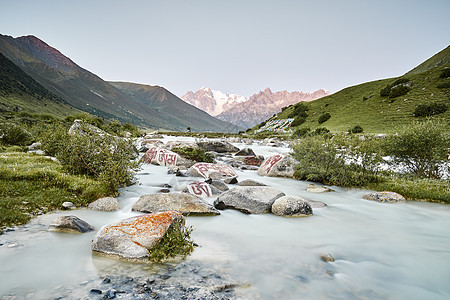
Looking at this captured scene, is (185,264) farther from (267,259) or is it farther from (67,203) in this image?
(67,203)

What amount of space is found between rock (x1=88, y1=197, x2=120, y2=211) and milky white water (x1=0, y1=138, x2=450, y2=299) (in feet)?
0.98

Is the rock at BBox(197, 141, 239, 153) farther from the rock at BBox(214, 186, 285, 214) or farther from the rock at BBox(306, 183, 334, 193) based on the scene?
the rock at BBox(214, 186, 285, 214)

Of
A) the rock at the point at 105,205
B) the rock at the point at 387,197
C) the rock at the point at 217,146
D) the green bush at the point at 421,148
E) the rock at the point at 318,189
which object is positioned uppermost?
the green bush at the point at 421,148

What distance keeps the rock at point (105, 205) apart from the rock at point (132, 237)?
3349 millimetres

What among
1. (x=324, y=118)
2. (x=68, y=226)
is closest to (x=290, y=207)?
(x=68, y=226)

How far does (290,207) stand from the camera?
896cm

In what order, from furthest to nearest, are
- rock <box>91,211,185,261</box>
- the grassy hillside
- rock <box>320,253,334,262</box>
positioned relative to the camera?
1. the grassy hillside
2. rock <box>320,253,334,262</box>
3. rock <box>91,211,185,261</box>

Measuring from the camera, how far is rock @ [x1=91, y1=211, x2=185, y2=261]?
4996 millimetres

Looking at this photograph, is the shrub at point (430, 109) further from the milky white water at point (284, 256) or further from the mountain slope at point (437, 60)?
the mountain slope at point (437, 60)

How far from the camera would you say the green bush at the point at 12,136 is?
70.0 ft

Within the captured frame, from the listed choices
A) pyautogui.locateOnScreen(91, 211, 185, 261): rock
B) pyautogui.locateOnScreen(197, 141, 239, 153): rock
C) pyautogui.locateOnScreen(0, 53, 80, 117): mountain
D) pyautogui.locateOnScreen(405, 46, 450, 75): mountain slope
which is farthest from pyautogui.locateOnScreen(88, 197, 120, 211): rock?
pyautogui.locateOnScreen(0, 53, 80, 117): mountain

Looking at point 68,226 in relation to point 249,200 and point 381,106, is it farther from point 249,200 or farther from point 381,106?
point 381,106

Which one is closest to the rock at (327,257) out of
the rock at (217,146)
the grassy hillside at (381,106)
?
the rock at (217,146)

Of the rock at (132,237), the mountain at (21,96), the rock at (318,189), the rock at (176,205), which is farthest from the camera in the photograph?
A: the mountain at (21,96)
